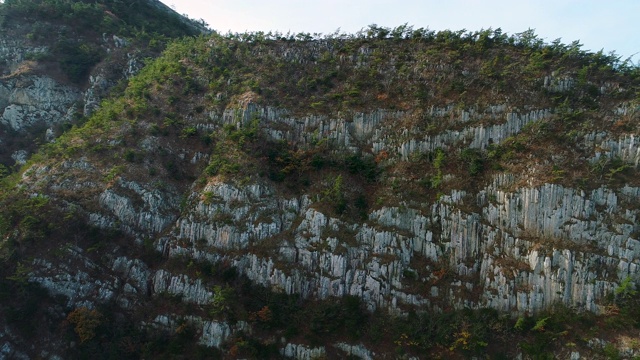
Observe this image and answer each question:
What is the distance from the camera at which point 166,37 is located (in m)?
62.7

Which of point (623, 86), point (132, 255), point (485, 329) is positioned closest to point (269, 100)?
point (132, 255)

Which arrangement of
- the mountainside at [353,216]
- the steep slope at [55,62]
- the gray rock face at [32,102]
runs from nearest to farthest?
the mountainside at [353,216] → the steep slope at [55,62] → the gray rock face at [32,102]

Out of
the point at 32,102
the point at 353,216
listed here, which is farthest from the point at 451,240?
the point at 32,102

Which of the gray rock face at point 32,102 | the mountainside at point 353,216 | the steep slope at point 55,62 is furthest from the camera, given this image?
the gray rock face at point 32,102

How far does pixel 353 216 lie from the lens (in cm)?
3391

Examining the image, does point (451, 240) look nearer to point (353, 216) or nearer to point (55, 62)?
point (353, 216)

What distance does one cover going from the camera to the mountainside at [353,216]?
28.6m

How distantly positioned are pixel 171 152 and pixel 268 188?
12.0m

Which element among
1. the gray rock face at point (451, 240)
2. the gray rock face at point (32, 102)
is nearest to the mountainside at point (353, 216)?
the gray rock face at point (451, 240)

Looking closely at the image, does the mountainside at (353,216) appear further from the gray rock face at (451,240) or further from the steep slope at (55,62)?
the steep slope at (55,62)

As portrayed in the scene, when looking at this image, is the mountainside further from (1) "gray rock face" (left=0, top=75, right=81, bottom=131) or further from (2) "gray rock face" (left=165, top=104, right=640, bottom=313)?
(1) "gray rock face" (left=0, top=75, right=81, bottom=131)

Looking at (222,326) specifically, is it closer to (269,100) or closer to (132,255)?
(132,255)

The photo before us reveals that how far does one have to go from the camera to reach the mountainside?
28.6m

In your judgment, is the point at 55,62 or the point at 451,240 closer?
the point at 451,240
